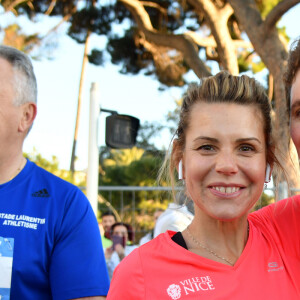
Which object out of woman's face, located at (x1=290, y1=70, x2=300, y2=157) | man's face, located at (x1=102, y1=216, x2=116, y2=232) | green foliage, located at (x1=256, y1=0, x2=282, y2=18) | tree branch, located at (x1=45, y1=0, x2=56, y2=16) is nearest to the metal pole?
man's face, located at (x1=102, y1=216, x2=116, y2=232)

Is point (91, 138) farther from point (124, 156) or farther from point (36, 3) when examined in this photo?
point (124, 156)

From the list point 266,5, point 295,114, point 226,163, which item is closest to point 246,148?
point 226,163

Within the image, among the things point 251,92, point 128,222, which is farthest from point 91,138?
point 251,92

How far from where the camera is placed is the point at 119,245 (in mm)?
6043

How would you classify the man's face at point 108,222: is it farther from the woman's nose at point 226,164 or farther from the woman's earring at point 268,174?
the woman's nose at point 226,164

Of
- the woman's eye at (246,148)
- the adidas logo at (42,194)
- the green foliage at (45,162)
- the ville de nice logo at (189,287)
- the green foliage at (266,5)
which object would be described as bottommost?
the ville de nice logo at (189,287)

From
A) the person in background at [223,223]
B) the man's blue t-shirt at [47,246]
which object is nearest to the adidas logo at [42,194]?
the man's blue t-shirt at [47,246]

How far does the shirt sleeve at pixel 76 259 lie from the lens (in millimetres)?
1759

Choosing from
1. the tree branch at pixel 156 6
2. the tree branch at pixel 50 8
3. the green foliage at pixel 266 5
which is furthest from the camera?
the tree branch at pixel 50 8

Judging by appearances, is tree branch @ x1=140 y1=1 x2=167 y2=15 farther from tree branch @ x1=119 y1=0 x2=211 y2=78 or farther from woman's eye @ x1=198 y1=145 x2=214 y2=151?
woman's eye @ x1=198 y1=145 x2=214 y2=151

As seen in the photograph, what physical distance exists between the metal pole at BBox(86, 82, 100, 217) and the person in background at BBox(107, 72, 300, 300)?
2884 mm

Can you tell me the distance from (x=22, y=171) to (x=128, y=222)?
15.6 feet

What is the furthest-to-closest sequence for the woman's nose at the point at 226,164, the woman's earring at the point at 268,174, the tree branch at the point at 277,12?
the tree branch at the point at 277,12 → the woman's earring at the point at 268,174 → the woman's nose at the point at 226,164

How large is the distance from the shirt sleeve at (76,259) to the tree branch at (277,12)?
21.1 ft
